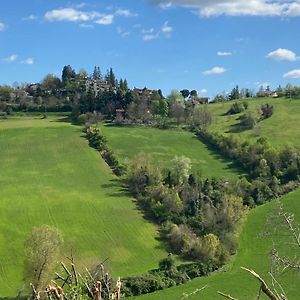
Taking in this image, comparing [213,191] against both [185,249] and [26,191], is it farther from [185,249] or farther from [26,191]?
[26,191]

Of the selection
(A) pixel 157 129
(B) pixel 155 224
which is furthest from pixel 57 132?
(B) pixel 155 224

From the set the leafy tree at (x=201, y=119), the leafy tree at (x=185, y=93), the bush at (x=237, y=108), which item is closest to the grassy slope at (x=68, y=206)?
the leafy tree at (x=201, y=119)

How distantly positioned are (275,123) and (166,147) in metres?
24.1

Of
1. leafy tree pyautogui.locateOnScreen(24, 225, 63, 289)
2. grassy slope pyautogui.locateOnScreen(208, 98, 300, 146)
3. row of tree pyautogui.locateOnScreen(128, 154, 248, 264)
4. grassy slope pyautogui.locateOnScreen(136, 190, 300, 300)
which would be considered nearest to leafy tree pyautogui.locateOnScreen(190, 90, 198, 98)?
grassy slope pyautogui.locateOnScreen(208, 98, 300, 146)

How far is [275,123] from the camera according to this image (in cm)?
10100

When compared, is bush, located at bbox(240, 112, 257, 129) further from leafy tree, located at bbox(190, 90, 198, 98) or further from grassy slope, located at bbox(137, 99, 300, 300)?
leafy tree, located at bbox(190, 90, 198, 98)

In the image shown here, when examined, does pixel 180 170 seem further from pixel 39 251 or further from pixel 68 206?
pixel 39 251

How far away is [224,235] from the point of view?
54219 mm

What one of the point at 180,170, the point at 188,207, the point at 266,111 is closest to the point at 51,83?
the point at 266,111

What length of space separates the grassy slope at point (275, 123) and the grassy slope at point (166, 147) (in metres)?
8.36

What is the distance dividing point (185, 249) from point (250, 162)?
28.3 meters

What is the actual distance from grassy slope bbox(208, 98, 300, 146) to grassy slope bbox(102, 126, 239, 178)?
27.4ft

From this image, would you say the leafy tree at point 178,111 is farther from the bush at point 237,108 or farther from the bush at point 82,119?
the bush at point 82,119

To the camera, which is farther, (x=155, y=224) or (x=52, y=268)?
(x=155, y=224)
